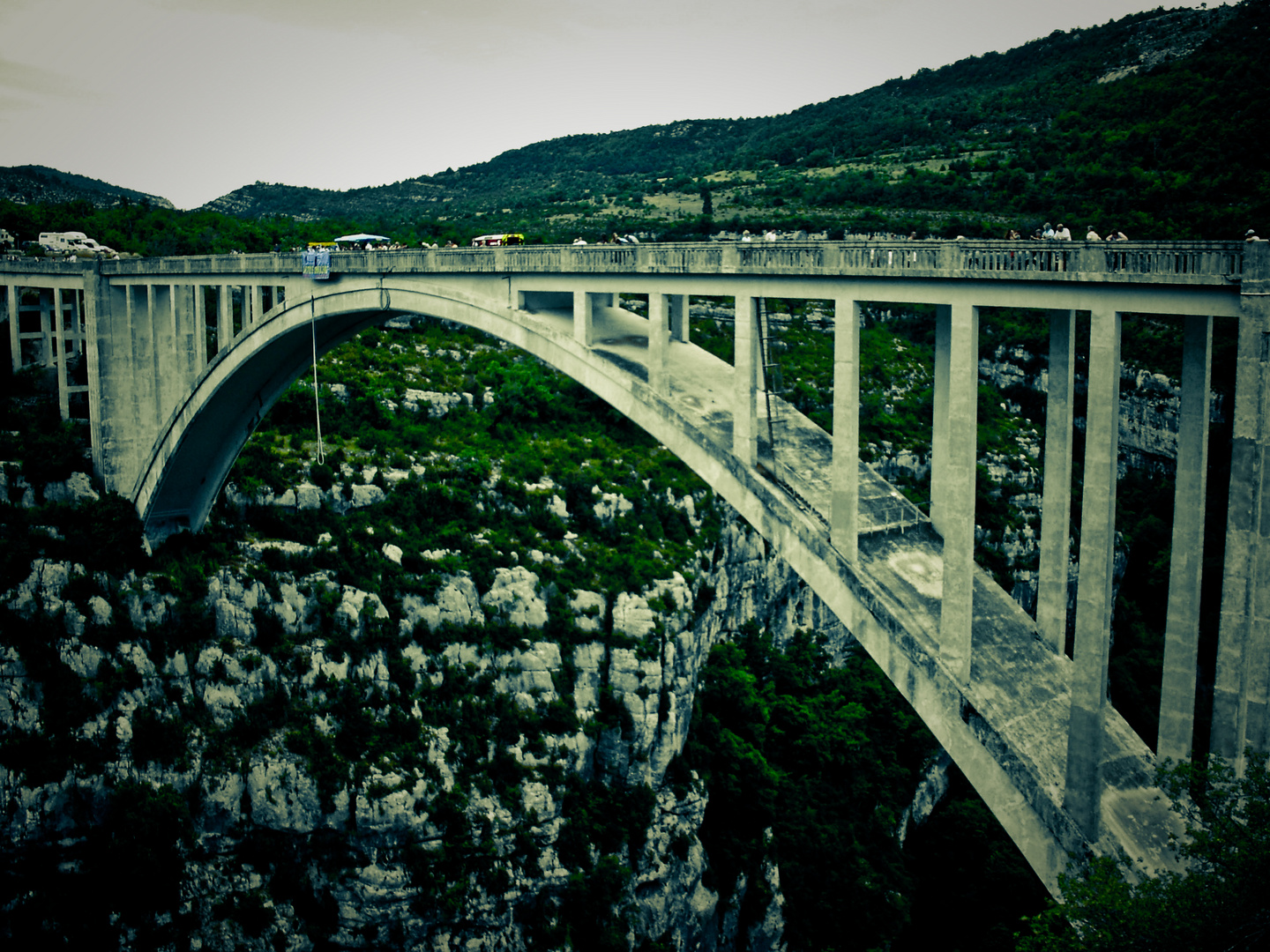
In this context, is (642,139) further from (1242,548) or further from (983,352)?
(1242,548)

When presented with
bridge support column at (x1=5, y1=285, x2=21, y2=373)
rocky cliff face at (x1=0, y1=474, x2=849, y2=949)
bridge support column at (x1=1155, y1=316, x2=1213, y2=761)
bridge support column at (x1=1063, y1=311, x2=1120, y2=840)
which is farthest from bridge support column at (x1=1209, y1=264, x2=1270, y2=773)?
bridge support column at (x1=5, y1=285, x2=21, y2=373)

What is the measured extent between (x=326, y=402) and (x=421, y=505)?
763 cm

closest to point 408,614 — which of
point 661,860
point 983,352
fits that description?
point 661,860

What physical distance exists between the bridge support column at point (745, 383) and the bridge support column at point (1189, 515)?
23.5 feet

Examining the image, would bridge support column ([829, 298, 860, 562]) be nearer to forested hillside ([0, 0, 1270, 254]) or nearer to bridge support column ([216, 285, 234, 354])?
forested hillside ([0, 0, 1270, 254])

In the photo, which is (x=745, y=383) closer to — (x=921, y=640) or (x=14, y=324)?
(x=921, y=640)

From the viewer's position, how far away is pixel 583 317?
796 inches

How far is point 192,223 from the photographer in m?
55.0

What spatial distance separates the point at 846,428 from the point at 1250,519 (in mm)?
5862

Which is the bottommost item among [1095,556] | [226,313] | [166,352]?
[1095,556]

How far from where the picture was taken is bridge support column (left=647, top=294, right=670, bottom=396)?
18.8 meters

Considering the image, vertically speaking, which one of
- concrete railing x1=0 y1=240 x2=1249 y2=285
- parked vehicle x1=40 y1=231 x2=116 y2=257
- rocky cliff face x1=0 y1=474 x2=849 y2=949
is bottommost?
rocky cliff face x1=0 y1=474 x2=849 y2=949

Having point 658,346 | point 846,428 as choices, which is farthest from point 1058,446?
point 658,346

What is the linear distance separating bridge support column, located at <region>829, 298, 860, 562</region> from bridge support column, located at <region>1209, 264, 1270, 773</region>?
206 inches
